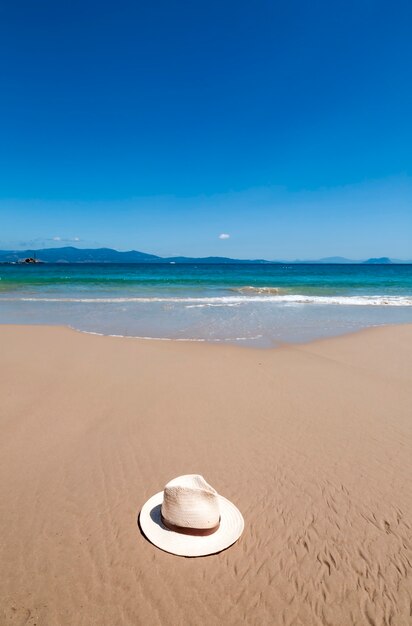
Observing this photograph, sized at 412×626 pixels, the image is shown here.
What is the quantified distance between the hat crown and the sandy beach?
268mm

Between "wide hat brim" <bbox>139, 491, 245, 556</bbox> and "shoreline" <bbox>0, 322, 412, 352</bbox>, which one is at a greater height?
"shoreline" <bbox>0, 322, 412, 352</bbox>

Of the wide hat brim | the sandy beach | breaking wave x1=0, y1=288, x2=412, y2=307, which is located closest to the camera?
the sandy beach

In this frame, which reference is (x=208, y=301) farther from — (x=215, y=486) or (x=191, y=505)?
(x=191, y=505)

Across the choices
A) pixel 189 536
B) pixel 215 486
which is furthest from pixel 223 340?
pixel 189 536

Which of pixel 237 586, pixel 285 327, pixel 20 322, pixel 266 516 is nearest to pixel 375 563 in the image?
pixel 266 516

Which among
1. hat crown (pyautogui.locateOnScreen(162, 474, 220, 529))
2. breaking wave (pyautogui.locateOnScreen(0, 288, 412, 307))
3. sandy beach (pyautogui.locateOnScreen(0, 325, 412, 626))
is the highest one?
breaking wave (pyautogui.locateOnScreen(0, 288, 412, 307))

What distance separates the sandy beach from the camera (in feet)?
7.81

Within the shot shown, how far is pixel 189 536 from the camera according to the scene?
2.74 m

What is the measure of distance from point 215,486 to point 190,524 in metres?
0.79

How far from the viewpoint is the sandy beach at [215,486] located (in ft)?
7.81

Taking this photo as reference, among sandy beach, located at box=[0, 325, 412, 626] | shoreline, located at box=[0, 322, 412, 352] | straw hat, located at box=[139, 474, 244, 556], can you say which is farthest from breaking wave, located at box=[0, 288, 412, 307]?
straw hat, located at box=[139, 474, 244, 556]

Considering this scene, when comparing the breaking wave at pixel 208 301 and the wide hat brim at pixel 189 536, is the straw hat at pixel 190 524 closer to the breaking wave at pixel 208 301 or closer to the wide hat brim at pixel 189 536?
the wide hat brim at pixel 189 536

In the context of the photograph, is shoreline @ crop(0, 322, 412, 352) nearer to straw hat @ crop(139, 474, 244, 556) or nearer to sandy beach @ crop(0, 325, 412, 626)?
sandy beach @ crop(0, 325, 412, 626)

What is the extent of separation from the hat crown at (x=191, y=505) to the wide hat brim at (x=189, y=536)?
0.11 m
